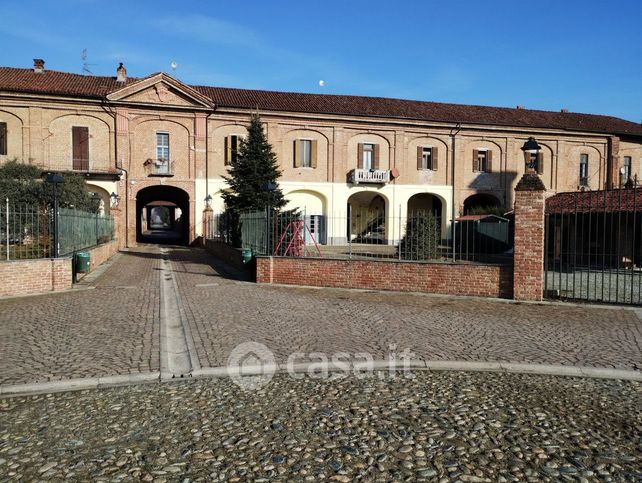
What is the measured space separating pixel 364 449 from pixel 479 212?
31.4 meters

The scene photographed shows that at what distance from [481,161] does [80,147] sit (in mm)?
26538

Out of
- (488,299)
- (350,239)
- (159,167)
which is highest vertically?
(159,167)

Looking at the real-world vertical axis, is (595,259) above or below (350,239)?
below

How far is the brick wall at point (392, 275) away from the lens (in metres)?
11.1

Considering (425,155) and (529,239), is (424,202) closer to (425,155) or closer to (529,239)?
(425,155)

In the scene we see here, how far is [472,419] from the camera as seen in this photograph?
4082mm

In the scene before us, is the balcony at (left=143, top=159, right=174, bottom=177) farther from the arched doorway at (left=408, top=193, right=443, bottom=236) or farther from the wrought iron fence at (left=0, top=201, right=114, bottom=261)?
the arched doorway at (left=408, top=193, right=443, bottom=236)

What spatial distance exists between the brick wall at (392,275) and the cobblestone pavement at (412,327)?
1.95 feet

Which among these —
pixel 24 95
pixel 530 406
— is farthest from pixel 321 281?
pixel 24 95

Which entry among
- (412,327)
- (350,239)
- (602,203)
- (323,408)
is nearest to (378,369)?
(323,408)

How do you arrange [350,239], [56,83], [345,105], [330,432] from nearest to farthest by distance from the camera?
[330,432]
[350,239]
[56,83]
[345,105]

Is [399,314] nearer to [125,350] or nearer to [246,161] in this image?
[125,350]

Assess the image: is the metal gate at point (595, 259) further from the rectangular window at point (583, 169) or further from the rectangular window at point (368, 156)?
the rectangular window at point (583, 169)

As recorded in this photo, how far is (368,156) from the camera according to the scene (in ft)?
112
